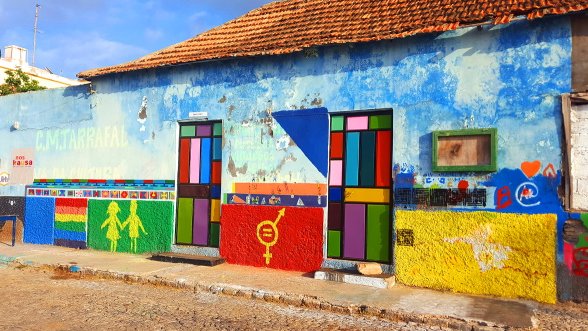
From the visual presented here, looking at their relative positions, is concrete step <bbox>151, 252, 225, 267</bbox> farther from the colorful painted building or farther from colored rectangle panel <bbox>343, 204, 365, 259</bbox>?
colored rectangle panel <bbox>343, 204, 365, 259</bbox>

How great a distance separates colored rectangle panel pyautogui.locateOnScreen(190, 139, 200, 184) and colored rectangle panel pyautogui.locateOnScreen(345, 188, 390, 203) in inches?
125

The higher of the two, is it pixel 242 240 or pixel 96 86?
pixel 96 86

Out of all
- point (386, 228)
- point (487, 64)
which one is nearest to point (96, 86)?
point (386, 228)

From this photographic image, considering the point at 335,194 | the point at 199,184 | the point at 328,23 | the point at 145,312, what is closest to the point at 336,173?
the point at 335,194

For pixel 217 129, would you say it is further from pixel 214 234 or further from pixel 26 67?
pixel 26 67

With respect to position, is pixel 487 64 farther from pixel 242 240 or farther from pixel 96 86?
pixel 96 86

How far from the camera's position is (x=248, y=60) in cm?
927

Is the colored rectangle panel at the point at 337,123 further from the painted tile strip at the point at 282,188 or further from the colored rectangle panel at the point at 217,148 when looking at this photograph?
the colored rectangle panel at the point at 217,148

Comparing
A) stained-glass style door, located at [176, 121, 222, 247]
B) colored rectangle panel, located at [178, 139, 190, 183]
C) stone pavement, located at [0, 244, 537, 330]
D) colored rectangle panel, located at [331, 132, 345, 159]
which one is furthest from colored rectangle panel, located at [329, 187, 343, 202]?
colored rectangle panel, located at [178, 139, 190, 183]

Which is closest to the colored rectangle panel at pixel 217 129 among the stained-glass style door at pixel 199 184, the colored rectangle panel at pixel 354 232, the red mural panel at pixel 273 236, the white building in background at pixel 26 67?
the stained-glass style door at pixel 199 184

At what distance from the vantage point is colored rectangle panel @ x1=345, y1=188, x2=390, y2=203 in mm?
8039

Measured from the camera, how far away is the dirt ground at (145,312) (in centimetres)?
546

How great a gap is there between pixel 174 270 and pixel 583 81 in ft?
22.2

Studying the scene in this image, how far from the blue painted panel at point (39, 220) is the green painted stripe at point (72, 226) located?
0.87 ft
